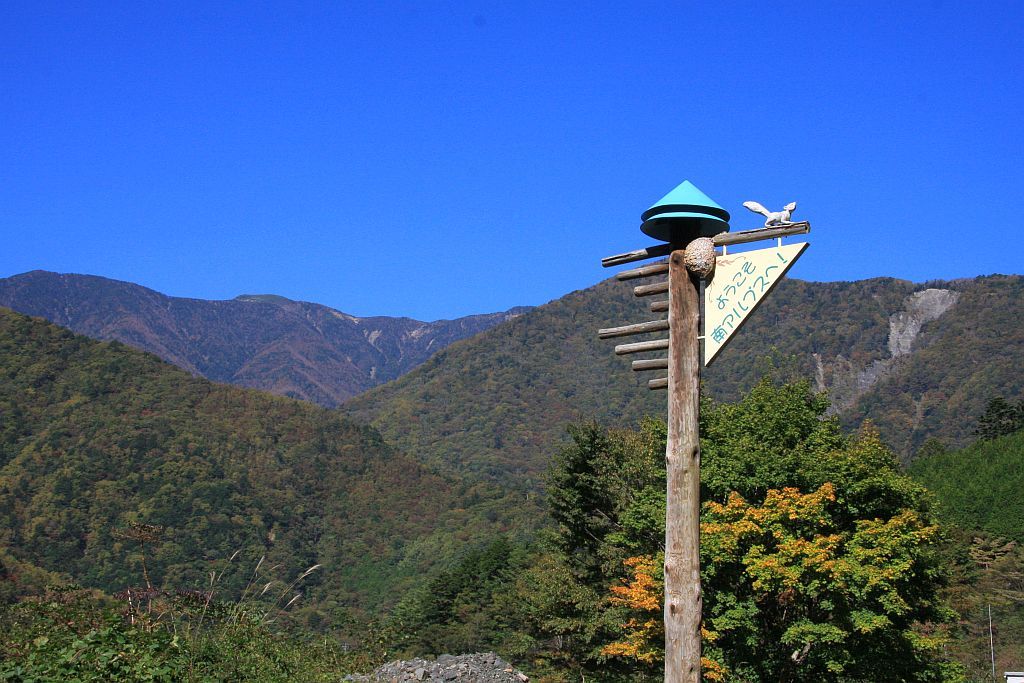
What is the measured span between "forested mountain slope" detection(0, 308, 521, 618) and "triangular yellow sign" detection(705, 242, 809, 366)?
65273 mm

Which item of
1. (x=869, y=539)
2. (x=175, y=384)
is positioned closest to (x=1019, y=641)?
(x=869, y=539)

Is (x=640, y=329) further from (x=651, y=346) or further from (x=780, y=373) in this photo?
(x=780, y=373)

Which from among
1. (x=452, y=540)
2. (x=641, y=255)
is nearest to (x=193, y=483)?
(x=452, y=540)

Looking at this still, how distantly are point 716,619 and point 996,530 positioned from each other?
36212mm

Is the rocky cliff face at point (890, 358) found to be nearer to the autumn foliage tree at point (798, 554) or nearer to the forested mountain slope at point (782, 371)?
the forested mountain slope at point (782, 371)

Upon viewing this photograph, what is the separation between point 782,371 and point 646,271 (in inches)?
5491

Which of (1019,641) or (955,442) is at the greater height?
(955,442)

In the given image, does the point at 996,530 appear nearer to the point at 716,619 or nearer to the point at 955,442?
the point at 716,619

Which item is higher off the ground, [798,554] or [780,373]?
[780,373]

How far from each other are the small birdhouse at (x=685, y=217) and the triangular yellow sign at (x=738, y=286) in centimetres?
29

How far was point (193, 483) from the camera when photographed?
9300 centimetres

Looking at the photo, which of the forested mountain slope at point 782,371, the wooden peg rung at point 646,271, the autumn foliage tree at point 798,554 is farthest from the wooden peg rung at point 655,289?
the forested mountain slope at point 782,371

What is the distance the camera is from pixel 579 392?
176000 millimetres

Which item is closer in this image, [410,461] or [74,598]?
[74,598]
